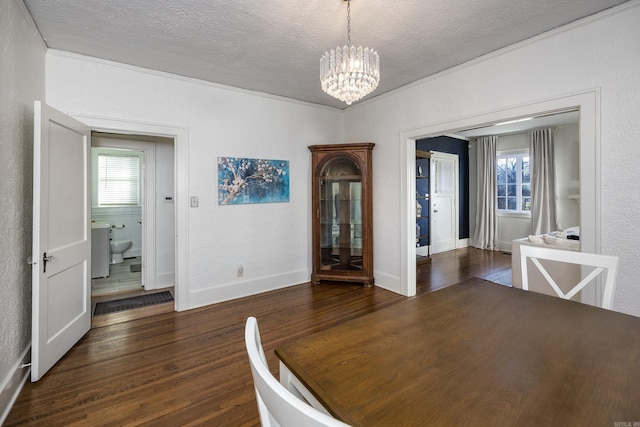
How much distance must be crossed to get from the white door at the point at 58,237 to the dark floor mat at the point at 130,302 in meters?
0.54

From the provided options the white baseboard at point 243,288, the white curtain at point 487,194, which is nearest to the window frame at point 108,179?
the white baseboard at point 243,288

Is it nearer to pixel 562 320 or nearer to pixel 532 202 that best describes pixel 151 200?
pixel 562 320

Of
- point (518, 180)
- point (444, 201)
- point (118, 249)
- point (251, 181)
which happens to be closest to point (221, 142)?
point (251, 181)

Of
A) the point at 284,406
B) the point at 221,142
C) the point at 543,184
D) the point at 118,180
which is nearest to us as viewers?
the point at 284,406

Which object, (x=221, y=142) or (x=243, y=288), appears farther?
(x=243, y=288)

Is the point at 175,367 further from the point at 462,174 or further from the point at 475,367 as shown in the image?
the point at 462,174

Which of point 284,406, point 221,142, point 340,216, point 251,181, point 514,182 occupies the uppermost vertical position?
point 221,142

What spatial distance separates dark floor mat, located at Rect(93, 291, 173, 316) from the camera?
3179mm

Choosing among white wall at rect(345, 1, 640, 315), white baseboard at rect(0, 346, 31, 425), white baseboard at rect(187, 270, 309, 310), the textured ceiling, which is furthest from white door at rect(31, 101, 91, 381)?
white wall at rect(345, 1, 640, 315)

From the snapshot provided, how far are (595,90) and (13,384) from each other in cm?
436

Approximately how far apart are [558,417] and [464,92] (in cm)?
290

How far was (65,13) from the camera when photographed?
6.68 ft

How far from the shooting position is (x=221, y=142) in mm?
3371

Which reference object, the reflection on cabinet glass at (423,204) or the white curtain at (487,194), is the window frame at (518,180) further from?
the reflection on cabinet glass at (423,204)
